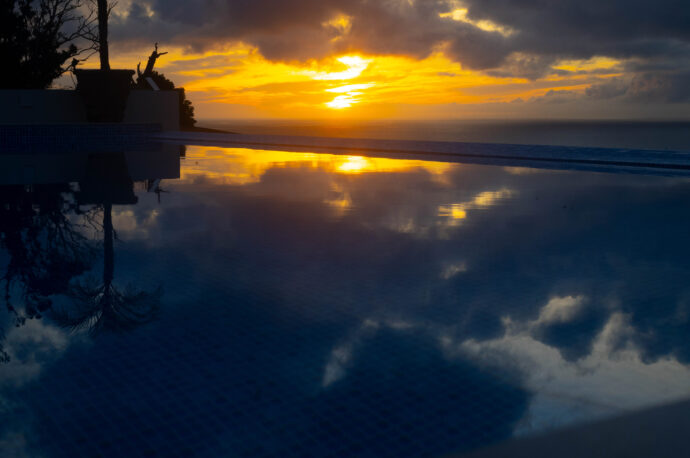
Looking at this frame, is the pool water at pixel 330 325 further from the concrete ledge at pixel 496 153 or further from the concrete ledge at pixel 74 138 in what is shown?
the concrete ledge at pixel 74 138

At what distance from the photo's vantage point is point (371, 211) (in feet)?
25.0

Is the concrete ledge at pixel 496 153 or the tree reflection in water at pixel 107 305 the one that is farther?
the concrete ledge at pixel 496 153

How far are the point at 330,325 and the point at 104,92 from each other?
18.2m

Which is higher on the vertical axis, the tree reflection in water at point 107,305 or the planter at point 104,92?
the planter at point 104,92

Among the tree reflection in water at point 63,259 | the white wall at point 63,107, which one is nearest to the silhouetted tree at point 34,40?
the white wall at point 63,107

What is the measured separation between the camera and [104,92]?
19.5 meters

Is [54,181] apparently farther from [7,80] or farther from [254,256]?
[7,80]

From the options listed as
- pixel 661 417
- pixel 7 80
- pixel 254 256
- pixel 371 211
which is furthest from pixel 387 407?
pixel 7 80

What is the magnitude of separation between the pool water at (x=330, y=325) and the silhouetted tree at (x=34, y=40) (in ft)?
57.3

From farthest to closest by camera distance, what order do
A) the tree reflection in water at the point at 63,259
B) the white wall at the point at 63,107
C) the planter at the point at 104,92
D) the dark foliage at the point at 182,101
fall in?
1. the dark foliage at the point at 182,101
2. the planter at the point at 104,92
3. the white wall at the point at 63,107
4. the tree reflection in water at the point at 63,259

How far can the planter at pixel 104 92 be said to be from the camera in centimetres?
1941

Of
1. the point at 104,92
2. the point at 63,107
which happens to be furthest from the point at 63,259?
the point at 63,107

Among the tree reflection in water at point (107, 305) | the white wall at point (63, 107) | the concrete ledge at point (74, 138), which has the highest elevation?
the white wall at point (63, 107)

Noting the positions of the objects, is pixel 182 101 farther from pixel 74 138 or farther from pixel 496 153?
pixel 496 153
